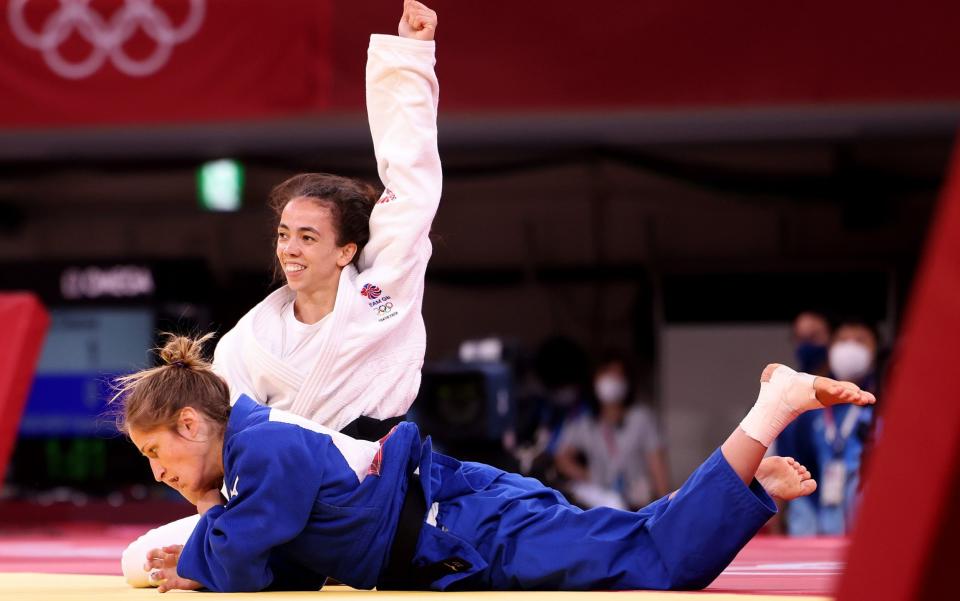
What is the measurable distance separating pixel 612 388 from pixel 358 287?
5.02 m

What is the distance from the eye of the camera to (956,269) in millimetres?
1283

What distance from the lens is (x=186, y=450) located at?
7.89 feet

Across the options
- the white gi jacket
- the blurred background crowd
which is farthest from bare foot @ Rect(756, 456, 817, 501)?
the blurred background crowd

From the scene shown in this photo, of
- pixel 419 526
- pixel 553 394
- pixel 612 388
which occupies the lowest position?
pixel 553 394

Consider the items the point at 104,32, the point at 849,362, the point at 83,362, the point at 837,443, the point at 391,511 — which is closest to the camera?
the point at 391,511

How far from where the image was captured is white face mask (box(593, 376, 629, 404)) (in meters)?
7.60

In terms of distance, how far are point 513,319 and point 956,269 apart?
7.54 m

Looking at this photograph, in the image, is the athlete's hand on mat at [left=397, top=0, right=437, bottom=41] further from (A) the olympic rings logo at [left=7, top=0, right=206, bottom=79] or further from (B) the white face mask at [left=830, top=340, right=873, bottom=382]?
(B) the white face mask at [left=830, top=340, right=873, bottom=382]

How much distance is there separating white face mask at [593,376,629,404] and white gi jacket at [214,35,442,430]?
4.88 m

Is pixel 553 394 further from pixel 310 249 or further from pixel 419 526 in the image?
pixel 419 526

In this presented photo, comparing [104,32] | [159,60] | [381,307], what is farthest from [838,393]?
[104,32]

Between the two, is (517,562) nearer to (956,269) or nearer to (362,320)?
(362,320)

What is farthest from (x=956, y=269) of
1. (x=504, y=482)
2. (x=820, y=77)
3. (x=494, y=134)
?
(x=494, y=134)

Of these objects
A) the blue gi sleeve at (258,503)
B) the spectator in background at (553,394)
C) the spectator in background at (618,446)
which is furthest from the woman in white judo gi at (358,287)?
the spectator in background at (618,446)
